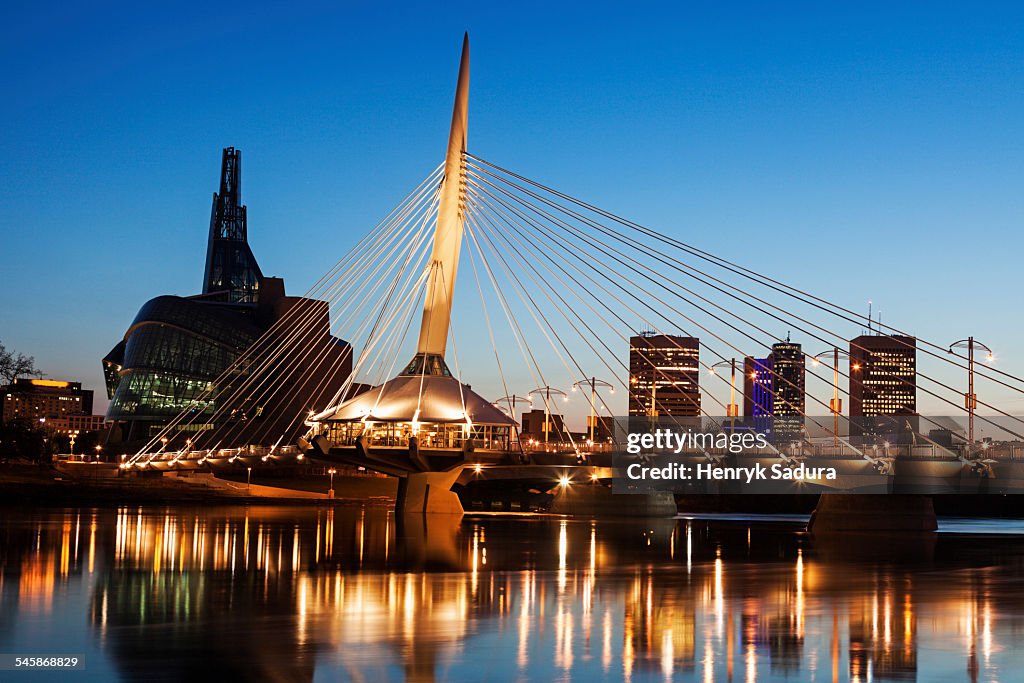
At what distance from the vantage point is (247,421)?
142m

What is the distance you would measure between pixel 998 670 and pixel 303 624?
11.3 metres

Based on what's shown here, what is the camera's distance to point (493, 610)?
2391cm

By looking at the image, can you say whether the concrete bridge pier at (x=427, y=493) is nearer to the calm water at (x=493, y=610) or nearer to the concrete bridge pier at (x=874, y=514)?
the concrete bridge pier at (x=874, y=514)

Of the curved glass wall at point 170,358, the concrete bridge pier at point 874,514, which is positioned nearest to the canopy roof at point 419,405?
the concrete bridge pier at point 874,514

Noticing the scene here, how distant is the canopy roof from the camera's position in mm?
64188

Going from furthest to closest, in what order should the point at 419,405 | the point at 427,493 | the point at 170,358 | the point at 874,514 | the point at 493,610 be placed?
the point at 170,358
the point at 427,493
the point at 419,405
the point at 874,514
the point at 493,610

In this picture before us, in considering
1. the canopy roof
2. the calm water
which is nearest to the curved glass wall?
the canopy roof

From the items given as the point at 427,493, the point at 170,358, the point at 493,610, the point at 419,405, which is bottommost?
the point at 493,610

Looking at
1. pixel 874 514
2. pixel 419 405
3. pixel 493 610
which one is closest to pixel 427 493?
pixel 419 405

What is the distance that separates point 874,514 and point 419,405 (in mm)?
24123

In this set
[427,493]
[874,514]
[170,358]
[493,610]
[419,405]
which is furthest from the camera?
[170,358]

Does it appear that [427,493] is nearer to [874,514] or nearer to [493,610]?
[874,514]

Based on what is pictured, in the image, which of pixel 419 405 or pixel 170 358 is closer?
pixel 419 405

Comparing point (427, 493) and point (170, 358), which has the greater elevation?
point (170, 358)
